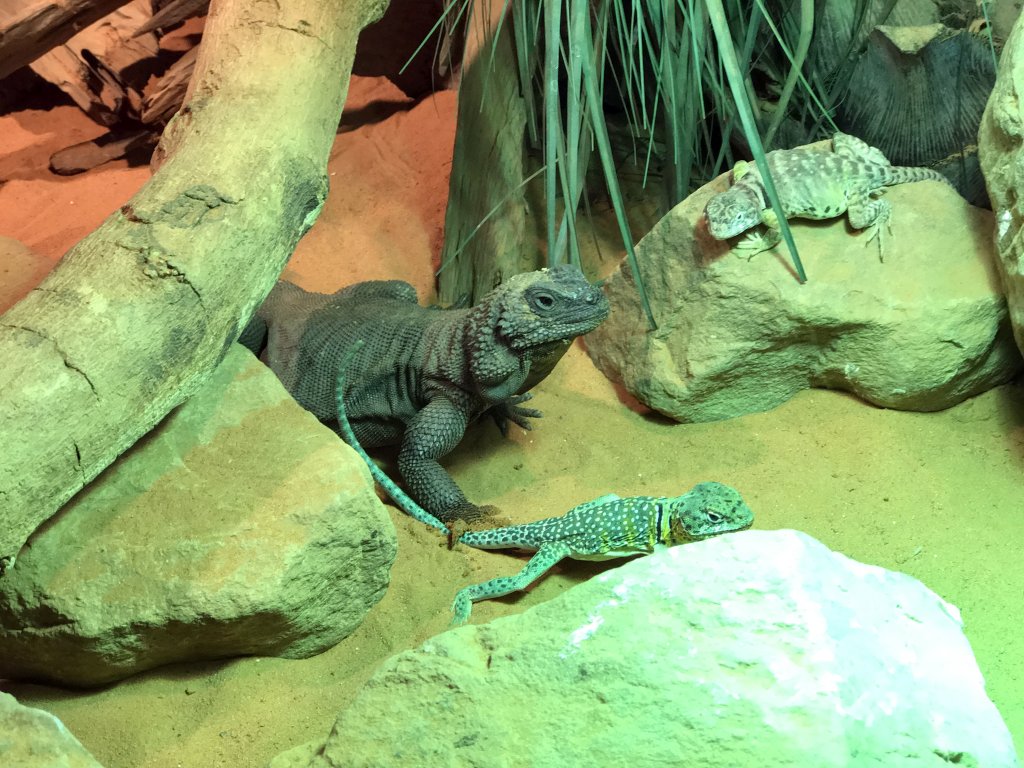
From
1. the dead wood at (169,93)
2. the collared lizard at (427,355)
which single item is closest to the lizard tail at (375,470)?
the collared lizard at (427,355)

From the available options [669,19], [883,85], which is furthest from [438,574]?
Result: [883,85]

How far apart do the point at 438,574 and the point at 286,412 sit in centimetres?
84

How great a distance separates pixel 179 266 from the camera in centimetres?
257

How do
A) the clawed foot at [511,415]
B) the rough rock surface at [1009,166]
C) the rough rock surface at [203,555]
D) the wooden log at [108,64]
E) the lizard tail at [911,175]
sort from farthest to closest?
the wooden log at [108,64] → the clawed foot at [511,415] → the lizard tail at [911,175] → the rough rock surface at [1009,166] → the rough rock surface at [203,555]

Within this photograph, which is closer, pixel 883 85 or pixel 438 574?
pixel 438 574

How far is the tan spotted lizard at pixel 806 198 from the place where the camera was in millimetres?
3633

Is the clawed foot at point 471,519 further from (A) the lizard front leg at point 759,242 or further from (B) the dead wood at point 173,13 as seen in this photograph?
(B) the dead wood at point 173,13

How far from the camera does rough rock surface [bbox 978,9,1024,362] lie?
3256 mm

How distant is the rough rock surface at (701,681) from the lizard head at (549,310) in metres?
1.76

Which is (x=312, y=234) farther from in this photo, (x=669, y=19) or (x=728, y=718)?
(x=728, y=718)

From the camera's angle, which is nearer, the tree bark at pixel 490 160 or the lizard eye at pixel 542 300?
the lizard eye at pixel 542 300

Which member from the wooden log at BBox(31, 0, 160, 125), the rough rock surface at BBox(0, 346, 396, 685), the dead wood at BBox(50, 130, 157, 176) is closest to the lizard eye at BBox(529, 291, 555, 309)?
the rough rock surface at BBox(0, 346, 396, 685)

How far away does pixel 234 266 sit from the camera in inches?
106

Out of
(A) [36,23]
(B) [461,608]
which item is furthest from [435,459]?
(A) [36,23]
